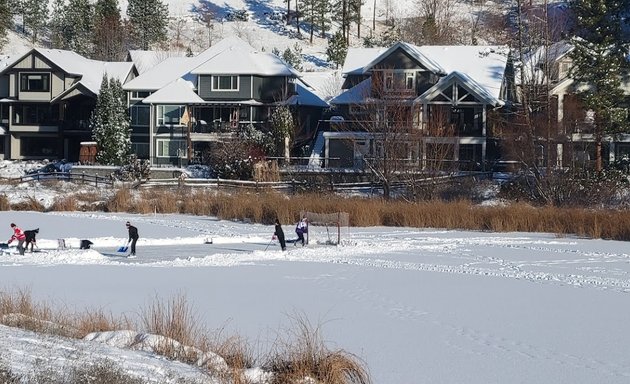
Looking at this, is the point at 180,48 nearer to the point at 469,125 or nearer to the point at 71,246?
the point at 469,125

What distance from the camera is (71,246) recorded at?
24734 millimetres

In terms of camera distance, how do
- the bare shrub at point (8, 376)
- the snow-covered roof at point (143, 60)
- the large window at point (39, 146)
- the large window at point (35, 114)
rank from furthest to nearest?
the snow-covered roof at point (143, 60)
the large window at point (39, 146)
the large window at point (35, 114)
the bare shrub at point (8, 376)

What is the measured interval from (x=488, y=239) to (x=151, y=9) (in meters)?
71.8

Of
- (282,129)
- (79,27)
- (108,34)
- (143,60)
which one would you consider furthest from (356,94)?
(79,27)

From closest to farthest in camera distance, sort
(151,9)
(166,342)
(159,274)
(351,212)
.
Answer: (166,342) → (159,274) → (351,212) → (151,9)

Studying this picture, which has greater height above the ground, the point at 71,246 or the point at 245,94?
the point at 245,94

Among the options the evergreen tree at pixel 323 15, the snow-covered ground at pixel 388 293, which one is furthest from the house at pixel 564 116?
the evergreen tree at pixel 323 15

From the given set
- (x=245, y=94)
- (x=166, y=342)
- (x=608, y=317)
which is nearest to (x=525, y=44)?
(x=245, y=94)

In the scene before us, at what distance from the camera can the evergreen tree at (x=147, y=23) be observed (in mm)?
90188

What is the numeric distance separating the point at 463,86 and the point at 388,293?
108 ft

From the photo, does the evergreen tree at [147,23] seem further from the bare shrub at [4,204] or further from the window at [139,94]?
the bare shrub at [4,204]

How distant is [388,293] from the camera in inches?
669

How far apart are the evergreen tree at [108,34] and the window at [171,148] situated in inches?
1155

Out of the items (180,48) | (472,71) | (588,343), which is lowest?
(588,343)
